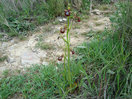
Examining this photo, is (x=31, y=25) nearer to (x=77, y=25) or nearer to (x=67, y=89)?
(x=77, y=25)

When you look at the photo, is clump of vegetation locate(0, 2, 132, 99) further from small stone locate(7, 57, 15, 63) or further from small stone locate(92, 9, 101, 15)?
small stone locate(92, 9, 101, 15)

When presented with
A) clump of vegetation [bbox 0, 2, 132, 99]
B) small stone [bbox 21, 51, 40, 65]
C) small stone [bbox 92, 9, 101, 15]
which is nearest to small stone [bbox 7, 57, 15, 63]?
small stone [bbox 21, 51, 40, 65]

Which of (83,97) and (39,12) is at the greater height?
(39,12)

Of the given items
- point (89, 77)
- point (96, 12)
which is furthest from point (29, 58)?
point (96, 12)

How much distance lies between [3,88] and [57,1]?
102 inches

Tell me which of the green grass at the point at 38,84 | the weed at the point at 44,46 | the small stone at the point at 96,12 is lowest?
the green grass at the point at 38,84

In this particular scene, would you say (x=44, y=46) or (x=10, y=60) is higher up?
(x=44, y=46)

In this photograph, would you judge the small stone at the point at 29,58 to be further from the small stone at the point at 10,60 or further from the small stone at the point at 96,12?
the small stone at the point at 96,12

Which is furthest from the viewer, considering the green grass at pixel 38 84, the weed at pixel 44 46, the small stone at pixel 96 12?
the small stone at pixel 96 12

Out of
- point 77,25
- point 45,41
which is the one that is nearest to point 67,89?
point 45,41

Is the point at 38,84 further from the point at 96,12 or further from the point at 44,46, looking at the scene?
Result: the point at 96,12

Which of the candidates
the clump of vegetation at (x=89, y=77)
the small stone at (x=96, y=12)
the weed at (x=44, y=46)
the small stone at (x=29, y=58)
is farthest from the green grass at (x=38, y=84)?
the small stone at (x=96, y=12)

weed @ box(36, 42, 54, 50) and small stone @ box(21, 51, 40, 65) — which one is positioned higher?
weed @ box(36, 42, 54, 50)

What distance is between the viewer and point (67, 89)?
1.68 metres
